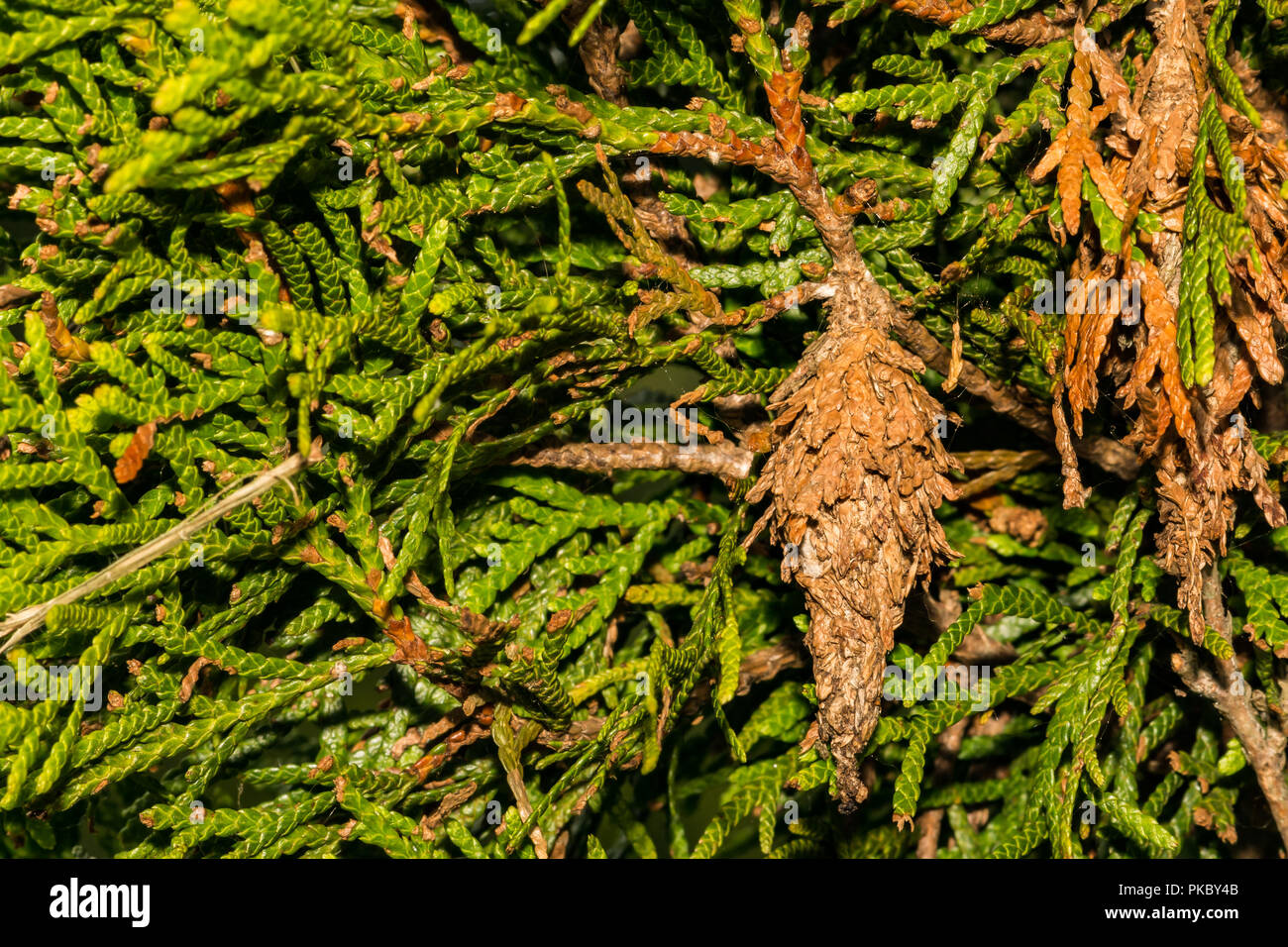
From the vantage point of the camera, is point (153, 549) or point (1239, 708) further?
point (1239, 708)

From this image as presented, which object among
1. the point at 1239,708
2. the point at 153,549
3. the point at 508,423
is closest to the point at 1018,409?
the point at 1239,708

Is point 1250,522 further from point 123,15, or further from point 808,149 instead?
point 123,15

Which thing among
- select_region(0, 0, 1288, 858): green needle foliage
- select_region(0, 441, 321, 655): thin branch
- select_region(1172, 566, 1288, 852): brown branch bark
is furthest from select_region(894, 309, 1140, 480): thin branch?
select_region(0, 441, 321, 655): thin branch

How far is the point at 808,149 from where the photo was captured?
168cm

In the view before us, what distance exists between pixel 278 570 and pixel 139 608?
23cm

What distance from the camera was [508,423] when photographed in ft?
5.99

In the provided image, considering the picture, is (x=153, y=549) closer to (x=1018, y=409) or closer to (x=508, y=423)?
(x=508, y=423)

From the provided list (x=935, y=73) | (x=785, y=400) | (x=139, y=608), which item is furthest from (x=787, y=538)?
(x=139, y=608)

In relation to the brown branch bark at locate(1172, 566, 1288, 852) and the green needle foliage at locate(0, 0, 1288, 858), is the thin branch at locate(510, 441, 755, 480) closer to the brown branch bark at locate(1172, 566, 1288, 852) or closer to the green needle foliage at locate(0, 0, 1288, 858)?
the green needle foliage at locate(0, 0, 1288, 858)

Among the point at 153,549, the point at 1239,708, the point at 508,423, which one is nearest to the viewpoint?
the point at 153,549

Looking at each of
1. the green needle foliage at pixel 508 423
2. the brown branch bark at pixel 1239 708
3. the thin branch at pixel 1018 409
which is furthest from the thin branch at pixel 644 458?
the brown branch bark at pixel 1239 708

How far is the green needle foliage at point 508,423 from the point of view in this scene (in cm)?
144

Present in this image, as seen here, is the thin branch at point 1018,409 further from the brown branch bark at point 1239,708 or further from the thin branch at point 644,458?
the thin branch at point 644,458

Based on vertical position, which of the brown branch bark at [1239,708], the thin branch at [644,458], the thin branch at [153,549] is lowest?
the brown branch bark at [1239,708]
